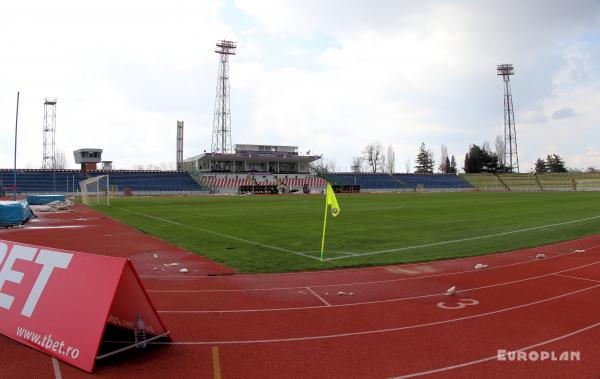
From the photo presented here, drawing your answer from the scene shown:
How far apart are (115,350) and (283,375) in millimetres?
2195

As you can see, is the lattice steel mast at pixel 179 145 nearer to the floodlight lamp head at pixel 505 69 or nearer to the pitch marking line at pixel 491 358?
the floodlight lamp head at pixel 505 69

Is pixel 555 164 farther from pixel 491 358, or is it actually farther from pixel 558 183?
pixel 491 358

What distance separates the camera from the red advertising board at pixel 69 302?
5.07 metres

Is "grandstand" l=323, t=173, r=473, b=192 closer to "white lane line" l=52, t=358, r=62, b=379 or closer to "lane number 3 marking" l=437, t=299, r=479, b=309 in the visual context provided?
"lane number 3 marking" l=437, t=299, r=479, b=309

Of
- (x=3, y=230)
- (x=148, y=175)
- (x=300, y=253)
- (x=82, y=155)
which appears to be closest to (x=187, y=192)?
(x=148, y=175)

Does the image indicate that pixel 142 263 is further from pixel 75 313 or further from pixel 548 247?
pixel 548 247

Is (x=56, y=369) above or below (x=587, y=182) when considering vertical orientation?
below

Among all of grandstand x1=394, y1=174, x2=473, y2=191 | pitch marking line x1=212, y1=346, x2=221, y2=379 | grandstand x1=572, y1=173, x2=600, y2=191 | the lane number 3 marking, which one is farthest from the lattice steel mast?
pitch marking line x1=212, y1=346, x2=221, y2=379

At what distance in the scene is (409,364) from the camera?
17.2ft
